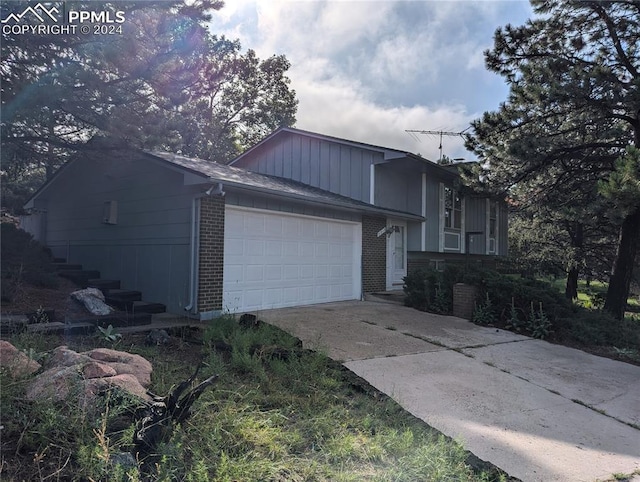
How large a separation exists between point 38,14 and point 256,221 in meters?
5.00

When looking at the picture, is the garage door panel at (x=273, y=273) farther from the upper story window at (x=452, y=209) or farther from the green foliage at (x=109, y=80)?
the upper story window at (x=452, y=209)

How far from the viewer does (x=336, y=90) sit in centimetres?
1194

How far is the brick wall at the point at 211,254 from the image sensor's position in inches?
316

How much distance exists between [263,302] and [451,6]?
718cm

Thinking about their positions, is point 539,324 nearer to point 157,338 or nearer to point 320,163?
point 157,338

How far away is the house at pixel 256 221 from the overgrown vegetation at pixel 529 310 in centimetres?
243

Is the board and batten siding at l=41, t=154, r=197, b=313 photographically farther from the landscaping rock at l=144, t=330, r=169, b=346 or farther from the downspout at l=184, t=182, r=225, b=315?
the landscaping rock at l=144, t=330, r=169, b=346

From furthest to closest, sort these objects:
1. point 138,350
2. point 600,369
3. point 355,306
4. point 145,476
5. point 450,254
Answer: point 450,254, point 355,306, point 600,369, point 138,350, point 145,476

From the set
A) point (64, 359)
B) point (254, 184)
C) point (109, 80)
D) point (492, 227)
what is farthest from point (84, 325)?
point (492, 227)

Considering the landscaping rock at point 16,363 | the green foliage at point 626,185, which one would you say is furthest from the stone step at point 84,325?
the green foliage at point 626,185

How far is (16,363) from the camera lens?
374 cm

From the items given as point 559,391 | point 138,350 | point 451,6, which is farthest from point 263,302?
point 451,6

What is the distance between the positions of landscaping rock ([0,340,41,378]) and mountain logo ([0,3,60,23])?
174 inches

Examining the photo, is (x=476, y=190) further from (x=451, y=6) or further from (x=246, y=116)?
(x=246, y=116)
